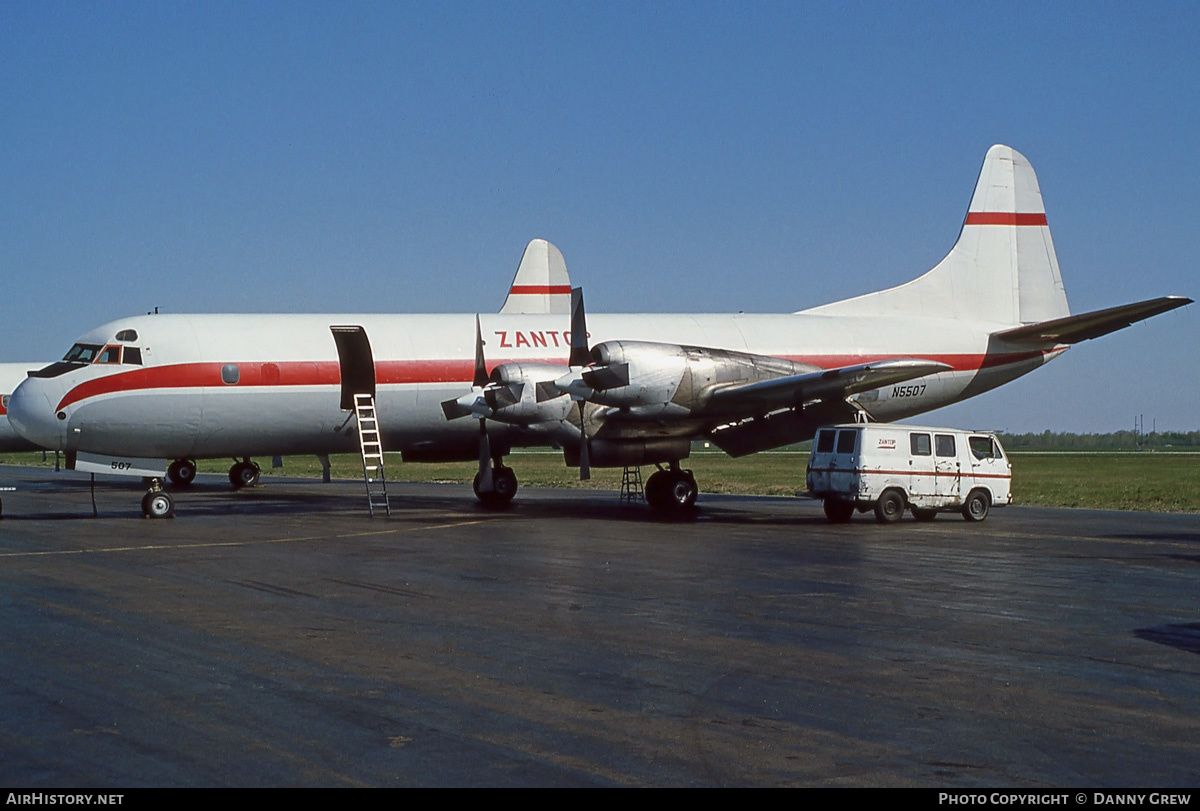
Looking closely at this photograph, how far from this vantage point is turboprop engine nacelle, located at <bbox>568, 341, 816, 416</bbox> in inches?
1020

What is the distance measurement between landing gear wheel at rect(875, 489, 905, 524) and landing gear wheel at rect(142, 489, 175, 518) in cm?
1590

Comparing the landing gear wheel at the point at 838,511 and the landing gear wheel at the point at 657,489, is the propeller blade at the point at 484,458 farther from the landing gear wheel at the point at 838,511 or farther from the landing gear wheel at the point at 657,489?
the landing gear wheel at the point at 838,511

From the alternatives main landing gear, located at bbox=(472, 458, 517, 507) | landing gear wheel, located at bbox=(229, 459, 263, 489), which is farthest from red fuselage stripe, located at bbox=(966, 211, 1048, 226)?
landing gear wheel, located at bbox=(229, 459, 263, 489)

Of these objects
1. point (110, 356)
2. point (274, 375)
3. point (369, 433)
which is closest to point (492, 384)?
point (369, 433)

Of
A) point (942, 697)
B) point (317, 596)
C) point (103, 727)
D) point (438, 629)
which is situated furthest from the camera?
point (317, 596)

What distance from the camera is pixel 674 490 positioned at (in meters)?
29.0

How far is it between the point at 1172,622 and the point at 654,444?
52.4 feet

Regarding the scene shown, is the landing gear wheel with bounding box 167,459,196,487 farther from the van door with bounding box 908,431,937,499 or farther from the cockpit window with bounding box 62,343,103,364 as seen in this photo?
the van door with bounding box 908,431,937,499

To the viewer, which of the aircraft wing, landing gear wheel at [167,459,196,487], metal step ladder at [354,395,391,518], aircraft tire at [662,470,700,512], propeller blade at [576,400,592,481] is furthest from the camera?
landing gear wheel at [167,459,196,487]

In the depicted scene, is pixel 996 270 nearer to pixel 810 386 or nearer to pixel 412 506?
pixel 810 386

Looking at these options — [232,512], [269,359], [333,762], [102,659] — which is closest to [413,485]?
[232,512]

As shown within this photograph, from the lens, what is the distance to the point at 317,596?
570 inches

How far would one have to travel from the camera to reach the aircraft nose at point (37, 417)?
25.2m
